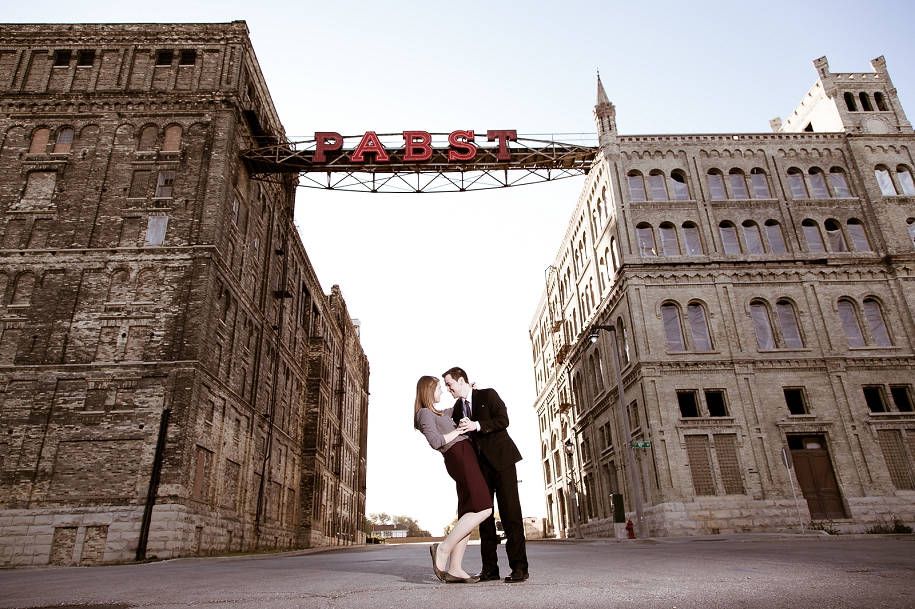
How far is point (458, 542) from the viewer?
581cm

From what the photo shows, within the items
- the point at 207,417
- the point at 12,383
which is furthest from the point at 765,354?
the point at 12,383

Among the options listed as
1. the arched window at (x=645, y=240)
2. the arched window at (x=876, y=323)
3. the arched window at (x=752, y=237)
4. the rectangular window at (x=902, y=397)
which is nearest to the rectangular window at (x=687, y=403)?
the arched window at (x=645, y=240)

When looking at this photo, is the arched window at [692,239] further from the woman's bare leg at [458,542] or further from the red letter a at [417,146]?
the woman's bare leg at [458,542]

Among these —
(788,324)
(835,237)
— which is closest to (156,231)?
(788,324)

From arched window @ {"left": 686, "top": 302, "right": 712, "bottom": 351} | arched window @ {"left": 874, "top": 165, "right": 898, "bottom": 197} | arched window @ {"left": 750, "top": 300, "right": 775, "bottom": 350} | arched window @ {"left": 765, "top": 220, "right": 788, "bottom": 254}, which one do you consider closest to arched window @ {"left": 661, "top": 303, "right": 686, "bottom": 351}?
arched window @ {"left": 686, "top": 302, "right": 712, "bottom": 351}

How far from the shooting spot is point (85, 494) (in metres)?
21.0

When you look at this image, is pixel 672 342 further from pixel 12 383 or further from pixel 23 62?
pixel 23 62

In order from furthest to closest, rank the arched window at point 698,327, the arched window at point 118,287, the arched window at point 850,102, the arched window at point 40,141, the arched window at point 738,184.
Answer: the arched window at point 850,102 < the arched window at point 738,184 < the arched window at point 698,327 < the arched window at point 40,141 < the arched window at point 118,287

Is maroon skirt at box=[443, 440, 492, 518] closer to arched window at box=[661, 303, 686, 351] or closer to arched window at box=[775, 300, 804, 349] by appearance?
arched window at box=[661, 303, 686, 351]

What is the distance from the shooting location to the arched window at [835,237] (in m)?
31.7

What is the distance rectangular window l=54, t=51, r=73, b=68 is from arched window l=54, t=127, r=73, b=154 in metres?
3.70

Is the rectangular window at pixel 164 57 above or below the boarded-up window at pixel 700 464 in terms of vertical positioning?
above

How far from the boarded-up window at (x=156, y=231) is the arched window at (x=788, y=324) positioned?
92.0ft

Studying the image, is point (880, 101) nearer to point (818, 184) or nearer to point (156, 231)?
point (818, 184)
